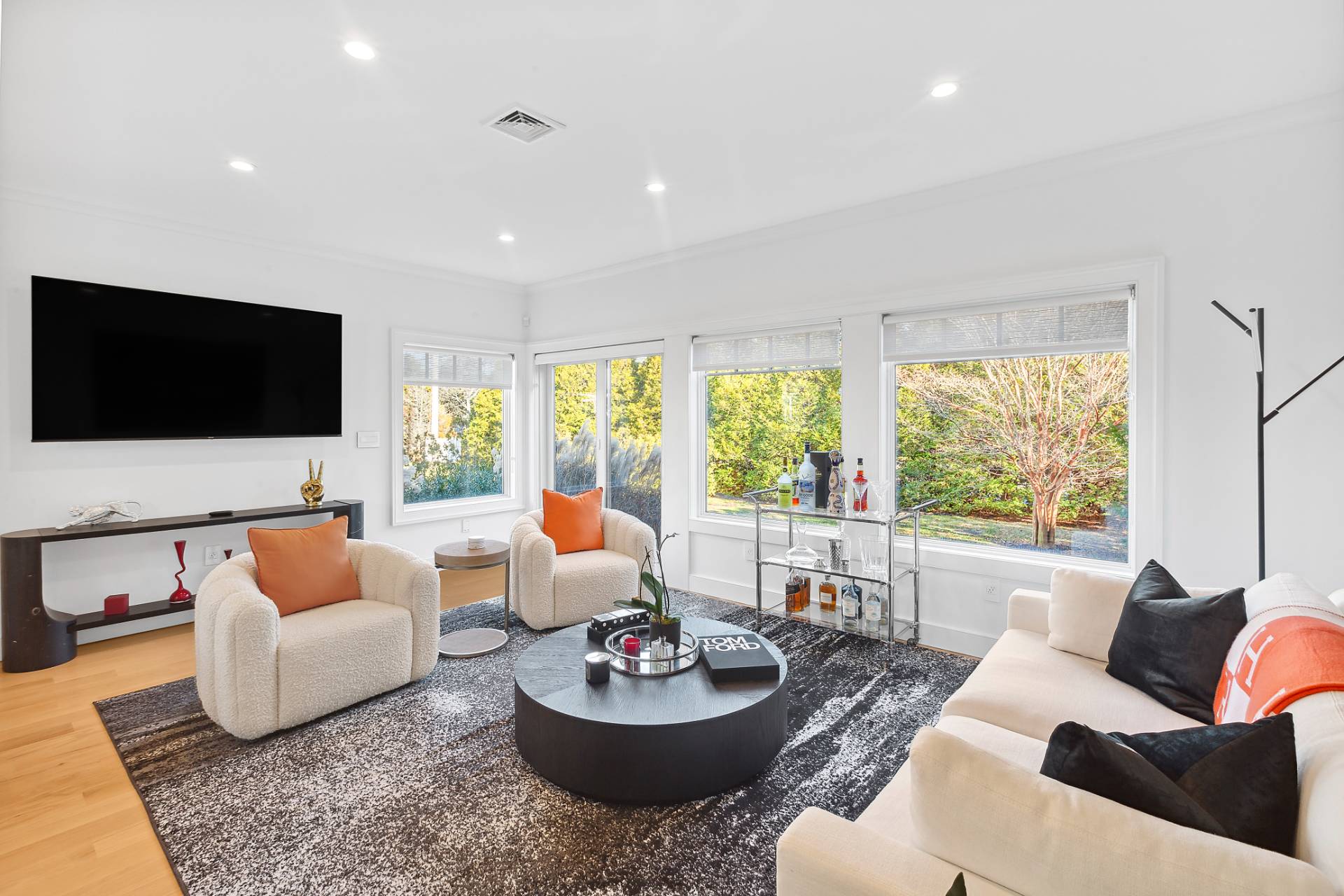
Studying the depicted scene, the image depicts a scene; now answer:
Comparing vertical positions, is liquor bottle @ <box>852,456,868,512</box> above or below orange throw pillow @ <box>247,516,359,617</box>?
above

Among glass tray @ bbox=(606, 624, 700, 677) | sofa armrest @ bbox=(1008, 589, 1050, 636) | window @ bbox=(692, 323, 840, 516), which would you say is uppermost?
window @ bbox=(692, 323, 840, 516)

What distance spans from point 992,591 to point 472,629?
3118 millimetres

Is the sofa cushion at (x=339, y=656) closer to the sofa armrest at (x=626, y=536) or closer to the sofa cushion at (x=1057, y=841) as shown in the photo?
the sofa armrest at (x=626, y=536)

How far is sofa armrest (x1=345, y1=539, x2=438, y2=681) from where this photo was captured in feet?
10.4

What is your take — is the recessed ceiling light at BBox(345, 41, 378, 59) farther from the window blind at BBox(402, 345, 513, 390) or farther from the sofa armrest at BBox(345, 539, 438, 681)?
the window blind at BBox(402, 345, 513, 390)

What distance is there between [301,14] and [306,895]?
2.68 m

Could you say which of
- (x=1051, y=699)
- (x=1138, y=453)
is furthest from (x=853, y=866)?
(x=1138, y=453)

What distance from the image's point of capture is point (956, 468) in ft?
12.4

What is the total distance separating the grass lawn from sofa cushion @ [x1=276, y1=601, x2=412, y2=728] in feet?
9.60

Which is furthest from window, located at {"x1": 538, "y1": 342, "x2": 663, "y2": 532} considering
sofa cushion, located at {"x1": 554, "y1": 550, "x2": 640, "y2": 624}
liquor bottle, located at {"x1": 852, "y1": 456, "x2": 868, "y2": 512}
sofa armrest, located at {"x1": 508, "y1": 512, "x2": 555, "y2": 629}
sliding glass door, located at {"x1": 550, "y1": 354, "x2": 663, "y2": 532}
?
liquor bottle, located at {"x1": 852, "y1": 456, "x2": 868, "y2": 512}

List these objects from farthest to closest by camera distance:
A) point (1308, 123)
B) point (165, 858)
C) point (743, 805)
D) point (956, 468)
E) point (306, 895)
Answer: point (956, 468) < point (1308, 123) < point (743, 805) < point (165, 858) < point (306, 895)

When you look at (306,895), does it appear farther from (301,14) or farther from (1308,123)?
(1308,123)

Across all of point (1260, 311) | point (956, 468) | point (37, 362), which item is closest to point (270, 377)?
point (37, 362)

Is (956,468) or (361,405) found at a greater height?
(361,405)
